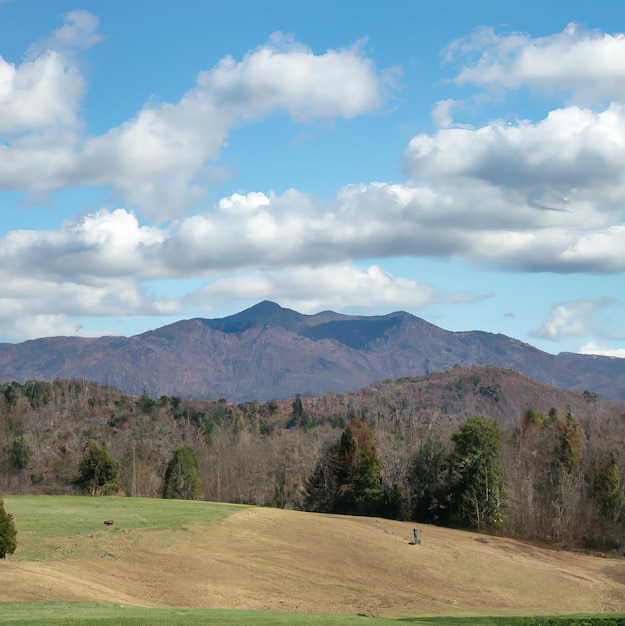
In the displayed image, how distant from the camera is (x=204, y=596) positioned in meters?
34.8

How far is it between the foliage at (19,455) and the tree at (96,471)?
156 ft

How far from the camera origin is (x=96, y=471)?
3118 inches

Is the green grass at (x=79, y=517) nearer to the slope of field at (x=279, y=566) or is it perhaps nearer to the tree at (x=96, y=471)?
the slope of field at (x=279, y=566)

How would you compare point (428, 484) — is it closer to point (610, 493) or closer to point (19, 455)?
point (610, 493)

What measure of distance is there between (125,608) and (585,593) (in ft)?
93.1

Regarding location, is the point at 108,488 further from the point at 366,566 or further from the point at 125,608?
the point at 125,608

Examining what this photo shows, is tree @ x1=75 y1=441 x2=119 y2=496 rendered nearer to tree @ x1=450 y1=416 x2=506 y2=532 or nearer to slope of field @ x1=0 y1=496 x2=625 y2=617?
slope of field @ x1=0 y1=496 x2=625 y2=617

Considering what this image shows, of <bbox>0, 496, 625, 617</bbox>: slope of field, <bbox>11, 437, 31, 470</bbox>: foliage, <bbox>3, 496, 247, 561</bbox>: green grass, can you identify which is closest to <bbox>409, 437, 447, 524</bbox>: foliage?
<bbox>0, 496, 625, 617</bbox>: slope of field

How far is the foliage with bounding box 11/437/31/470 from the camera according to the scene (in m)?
123

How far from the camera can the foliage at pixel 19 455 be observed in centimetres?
12288

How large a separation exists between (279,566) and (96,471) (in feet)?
138

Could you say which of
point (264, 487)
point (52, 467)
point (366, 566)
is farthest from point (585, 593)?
point (52, 467)

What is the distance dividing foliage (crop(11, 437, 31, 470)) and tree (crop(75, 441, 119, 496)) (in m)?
47.5

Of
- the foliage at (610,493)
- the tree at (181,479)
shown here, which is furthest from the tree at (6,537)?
the tree at (181,479)
